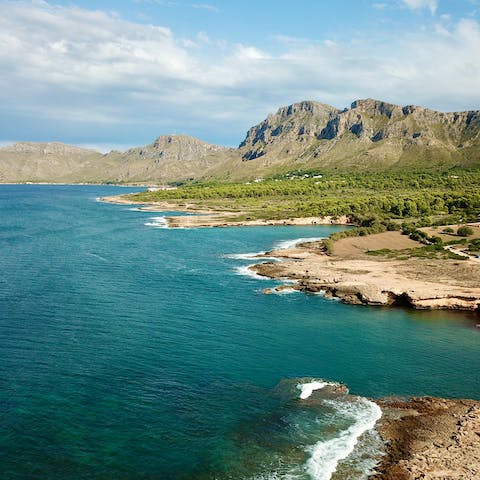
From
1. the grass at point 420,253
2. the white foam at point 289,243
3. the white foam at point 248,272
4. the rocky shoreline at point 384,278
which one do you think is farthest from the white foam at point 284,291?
the white foam at point 289,243

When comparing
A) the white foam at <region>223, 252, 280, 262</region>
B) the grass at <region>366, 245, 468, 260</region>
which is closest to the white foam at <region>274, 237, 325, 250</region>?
the white foam at <region>223, 252, 280, 262</region>

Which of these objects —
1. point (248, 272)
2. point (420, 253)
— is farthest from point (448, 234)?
point (248, 272)

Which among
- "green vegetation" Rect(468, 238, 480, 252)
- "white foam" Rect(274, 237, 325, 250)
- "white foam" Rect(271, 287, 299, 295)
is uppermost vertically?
"green vegetation" Rect(468, 238, 480, 252)

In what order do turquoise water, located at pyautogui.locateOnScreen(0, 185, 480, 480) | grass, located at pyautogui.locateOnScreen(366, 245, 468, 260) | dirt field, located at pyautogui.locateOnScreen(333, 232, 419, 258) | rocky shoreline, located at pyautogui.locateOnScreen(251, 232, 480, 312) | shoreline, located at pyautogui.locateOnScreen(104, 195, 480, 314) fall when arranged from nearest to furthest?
turquoise water, located at pyautogui.locateOnScreen(0, 185, 480, 480)
rocky shoreline, located at pyautogui.locateOnScreen(251, 232, 480, 312)
shoreline, located at pyautogui.locateOnScreen(104, 195, 480, 314)
grass, located at pyautogui.locateOnScreen(366, 245, 468, 260)
dirt field, located at pyautogui.locateOnScreen(333, 232, 419, 258)

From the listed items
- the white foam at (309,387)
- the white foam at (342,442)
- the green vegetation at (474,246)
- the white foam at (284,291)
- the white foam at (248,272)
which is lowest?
the white foam at (342,442)

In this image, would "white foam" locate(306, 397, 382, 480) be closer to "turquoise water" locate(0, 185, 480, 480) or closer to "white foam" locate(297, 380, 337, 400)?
"turquoise water" locate(0, 185, 480, 480)

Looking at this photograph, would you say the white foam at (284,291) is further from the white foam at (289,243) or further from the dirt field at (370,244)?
the white foam at (289,243)

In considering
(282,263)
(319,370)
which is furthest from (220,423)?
(282,263)
